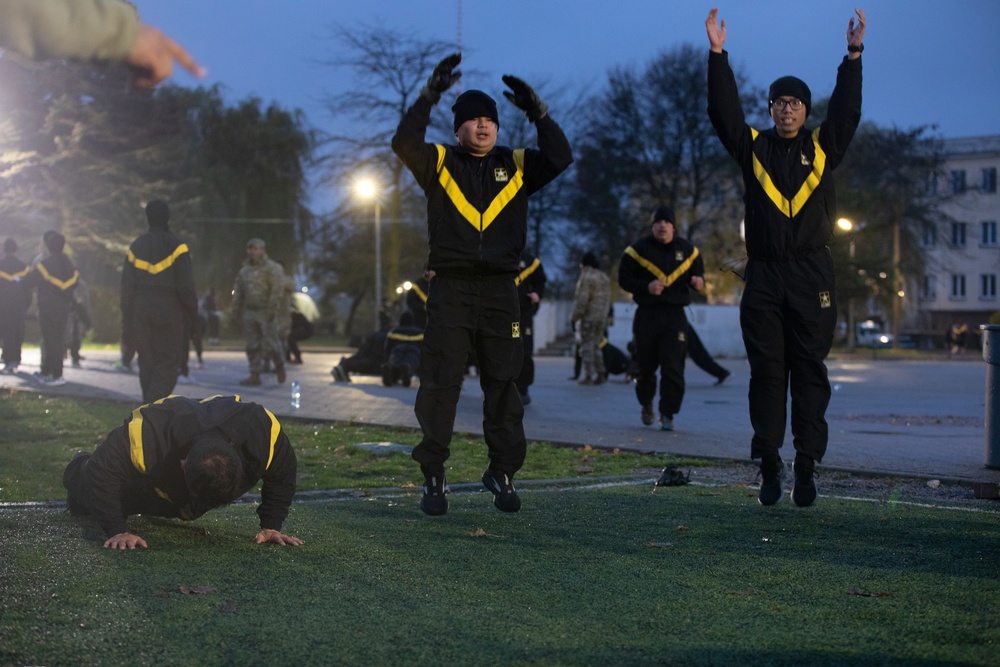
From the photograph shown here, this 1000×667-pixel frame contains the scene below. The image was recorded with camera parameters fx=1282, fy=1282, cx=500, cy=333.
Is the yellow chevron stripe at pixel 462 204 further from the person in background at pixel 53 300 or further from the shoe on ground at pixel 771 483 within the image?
the person in background at pixel 53 300

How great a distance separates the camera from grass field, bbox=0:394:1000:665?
3658mm

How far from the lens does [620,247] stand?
5928 centimetres

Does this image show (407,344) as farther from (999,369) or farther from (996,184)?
(996,184)

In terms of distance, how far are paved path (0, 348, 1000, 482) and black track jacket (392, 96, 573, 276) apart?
3495 mm

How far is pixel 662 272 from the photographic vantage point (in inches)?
468

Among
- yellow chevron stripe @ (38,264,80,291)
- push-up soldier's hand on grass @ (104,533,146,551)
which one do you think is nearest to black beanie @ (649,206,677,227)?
push-up soldier's hand on grass @ (104,533,146,551)

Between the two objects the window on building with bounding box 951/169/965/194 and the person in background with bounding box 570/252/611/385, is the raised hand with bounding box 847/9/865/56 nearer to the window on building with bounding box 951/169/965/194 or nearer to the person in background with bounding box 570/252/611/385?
the person in background with bounding box 570/252/611/385

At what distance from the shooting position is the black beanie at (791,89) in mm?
6559

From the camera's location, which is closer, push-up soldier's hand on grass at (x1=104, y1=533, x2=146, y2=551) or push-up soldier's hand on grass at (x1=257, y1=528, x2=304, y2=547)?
push-up soldier's hand on grass at (x1=104, y1=533, x2=146, y2=551)

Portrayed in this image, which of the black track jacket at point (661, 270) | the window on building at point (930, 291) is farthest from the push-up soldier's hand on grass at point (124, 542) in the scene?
→ the window on building at point (930, 291)

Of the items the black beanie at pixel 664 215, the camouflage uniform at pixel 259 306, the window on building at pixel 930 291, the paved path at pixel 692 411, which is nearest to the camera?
the paved path at pixel 692 411

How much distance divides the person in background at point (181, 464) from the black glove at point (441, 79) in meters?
1.74

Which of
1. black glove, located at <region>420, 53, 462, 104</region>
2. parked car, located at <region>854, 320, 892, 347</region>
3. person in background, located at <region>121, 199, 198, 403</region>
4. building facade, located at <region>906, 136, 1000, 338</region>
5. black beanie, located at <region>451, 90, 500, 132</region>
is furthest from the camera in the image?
building facade, located at <region>906, 136, 1000, 338</region>

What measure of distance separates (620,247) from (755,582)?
181 feet
